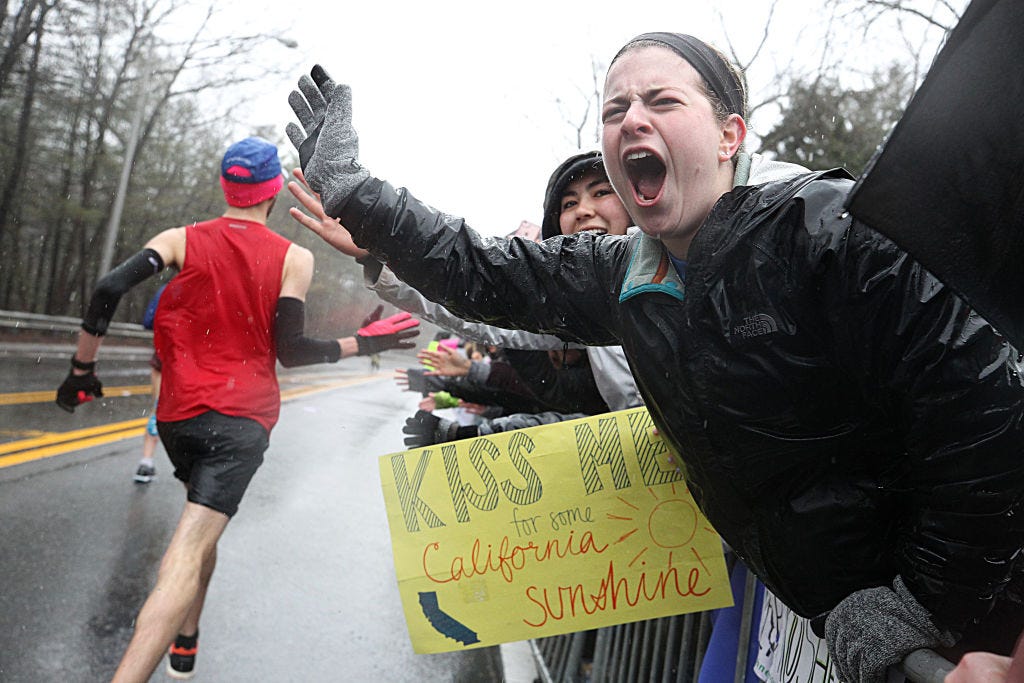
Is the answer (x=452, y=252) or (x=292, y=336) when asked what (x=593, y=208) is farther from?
(x=292, y=336)

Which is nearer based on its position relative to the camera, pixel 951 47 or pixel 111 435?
pixel 951 47

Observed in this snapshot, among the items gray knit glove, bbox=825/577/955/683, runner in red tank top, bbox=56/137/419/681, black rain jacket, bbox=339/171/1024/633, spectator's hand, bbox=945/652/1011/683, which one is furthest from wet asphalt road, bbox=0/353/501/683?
spectator's hand, bbox=945/652/1011/683

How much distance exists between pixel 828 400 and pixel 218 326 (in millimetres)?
2749

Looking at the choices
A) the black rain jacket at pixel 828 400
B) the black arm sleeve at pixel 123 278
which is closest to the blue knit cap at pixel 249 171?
the black arm sleeve at pixel 123 278

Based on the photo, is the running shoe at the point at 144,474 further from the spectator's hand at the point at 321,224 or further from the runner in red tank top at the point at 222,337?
the spectator's hand at the point at 321,224

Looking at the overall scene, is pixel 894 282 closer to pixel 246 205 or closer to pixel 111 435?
pixel 246 205

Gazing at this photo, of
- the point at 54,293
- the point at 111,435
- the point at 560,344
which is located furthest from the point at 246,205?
the point at 54,293

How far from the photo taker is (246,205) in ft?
12.2

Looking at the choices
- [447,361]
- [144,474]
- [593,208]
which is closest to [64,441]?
[144,474]

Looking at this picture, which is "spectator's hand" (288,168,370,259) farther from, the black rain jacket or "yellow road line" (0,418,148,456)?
"yellow road line" (0,418,148,456)

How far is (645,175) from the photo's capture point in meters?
1.89

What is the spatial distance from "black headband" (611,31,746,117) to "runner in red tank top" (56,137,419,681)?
2.12 meters

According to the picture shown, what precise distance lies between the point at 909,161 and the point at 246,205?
320 centimetres

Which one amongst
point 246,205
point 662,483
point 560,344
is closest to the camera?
point 662,483
